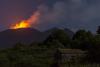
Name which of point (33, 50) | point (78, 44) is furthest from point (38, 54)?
point (78, 44)

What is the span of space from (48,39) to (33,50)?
55.2ft

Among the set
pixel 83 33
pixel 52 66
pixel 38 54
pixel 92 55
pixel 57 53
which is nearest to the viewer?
pixel 52 66

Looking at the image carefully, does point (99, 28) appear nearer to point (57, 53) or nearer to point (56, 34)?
point (56, 34)

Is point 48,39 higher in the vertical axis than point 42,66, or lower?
higher

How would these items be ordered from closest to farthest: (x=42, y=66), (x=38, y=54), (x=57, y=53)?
(x=42, y=66) → (x=57, y=53) → (x=38, y=54)

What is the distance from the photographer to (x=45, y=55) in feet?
170

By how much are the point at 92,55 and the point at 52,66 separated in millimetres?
7611

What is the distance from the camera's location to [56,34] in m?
74.6

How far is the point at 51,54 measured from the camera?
5294 cm

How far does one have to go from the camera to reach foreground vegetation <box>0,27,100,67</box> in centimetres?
3859

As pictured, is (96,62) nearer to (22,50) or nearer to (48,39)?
(22,50)

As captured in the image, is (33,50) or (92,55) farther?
(33,50)

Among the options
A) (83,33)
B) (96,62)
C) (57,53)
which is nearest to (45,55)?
(57,53)

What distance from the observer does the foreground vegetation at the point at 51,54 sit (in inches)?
1519
